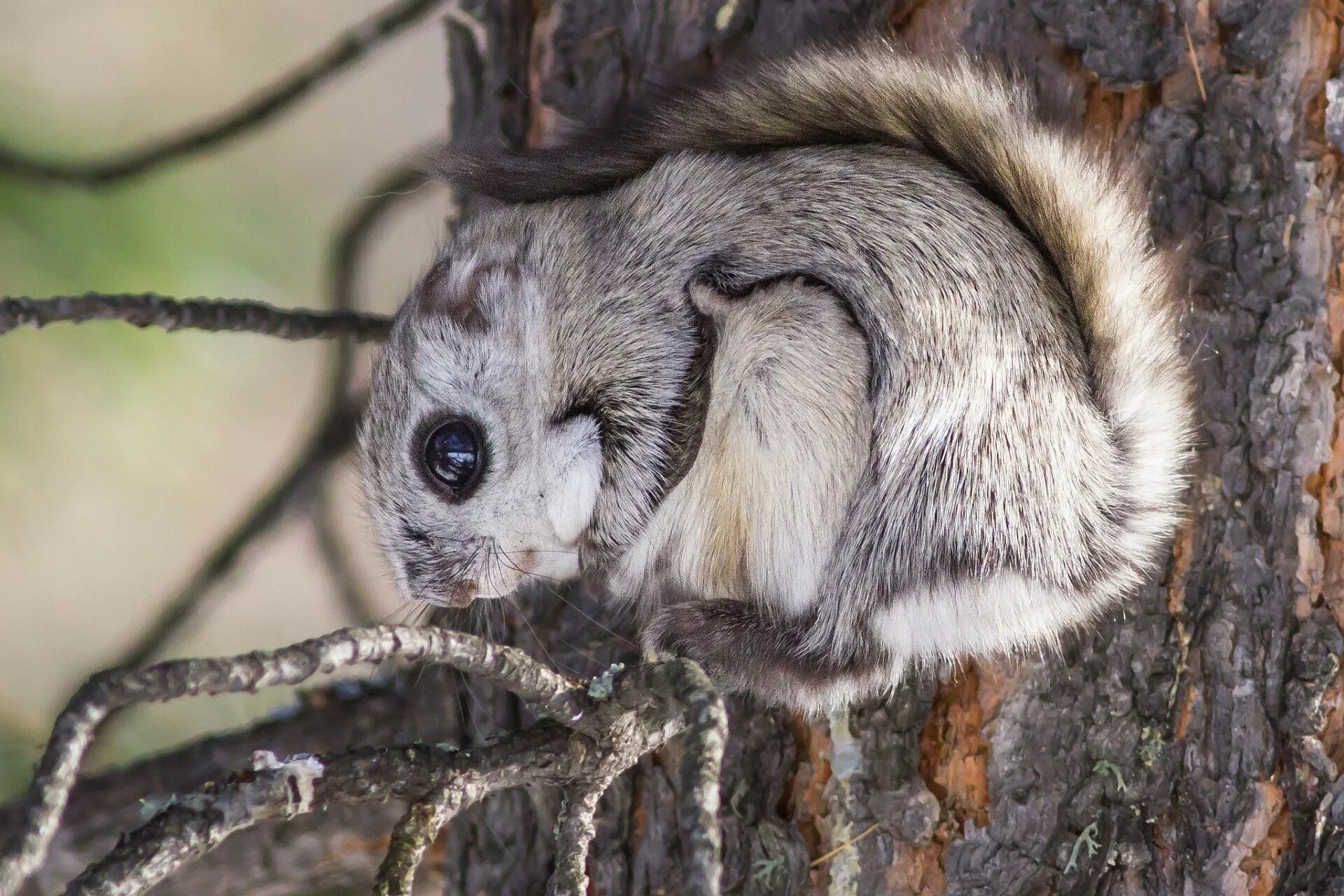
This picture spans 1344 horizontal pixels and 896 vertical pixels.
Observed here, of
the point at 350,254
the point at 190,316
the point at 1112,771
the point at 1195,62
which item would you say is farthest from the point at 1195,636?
the point at 350,254

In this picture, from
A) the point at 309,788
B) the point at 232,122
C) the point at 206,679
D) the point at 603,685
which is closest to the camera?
the point at 206,679

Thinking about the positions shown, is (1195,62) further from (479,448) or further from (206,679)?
(206,679)

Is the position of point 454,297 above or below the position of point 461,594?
above

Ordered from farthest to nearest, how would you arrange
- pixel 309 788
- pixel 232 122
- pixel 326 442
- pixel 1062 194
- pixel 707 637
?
pixel 326 442
pixel 232 122
pixel 707 637
pixel 1062 194
pixel 309 788

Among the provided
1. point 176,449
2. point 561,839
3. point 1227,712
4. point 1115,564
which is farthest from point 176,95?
point 1227,712

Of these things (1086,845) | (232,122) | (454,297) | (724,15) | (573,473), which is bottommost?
(1086,845)

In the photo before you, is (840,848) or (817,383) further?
(840,848)

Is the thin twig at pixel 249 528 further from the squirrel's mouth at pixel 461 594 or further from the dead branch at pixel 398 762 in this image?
the dead branch at pixel 398 762
